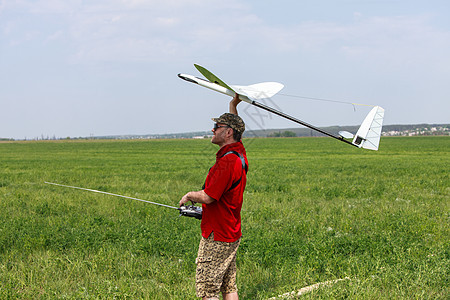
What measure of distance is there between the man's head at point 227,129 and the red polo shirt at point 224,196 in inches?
2.7

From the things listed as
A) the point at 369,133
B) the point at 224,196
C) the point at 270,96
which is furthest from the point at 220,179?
the point at 369,133

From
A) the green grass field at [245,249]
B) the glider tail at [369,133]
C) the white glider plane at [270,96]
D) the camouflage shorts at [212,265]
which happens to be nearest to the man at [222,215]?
the camouflage shorts at [212,265]

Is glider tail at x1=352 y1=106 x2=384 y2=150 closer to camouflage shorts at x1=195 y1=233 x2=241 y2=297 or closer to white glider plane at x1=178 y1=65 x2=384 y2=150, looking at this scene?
white glider plane at x1=178 y1=65 x2=384 y2=150

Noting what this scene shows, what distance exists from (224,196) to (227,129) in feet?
2.04

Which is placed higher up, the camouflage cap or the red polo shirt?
the camouflage cap

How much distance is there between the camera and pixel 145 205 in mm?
10016

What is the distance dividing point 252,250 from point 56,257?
2.95 metres

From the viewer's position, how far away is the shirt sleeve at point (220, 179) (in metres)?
3.55

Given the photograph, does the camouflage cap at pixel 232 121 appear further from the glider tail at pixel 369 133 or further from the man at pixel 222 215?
the glider tail at pixel 369 133

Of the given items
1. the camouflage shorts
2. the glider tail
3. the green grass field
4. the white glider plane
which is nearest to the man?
the camouflage shorts

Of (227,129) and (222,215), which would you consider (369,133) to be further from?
(222,215)

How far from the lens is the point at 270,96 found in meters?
4.00

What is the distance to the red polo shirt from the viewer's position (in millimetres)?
3562

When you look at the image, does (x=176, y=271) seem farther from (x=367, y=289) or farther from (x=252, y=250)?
(x=367, y=289)
